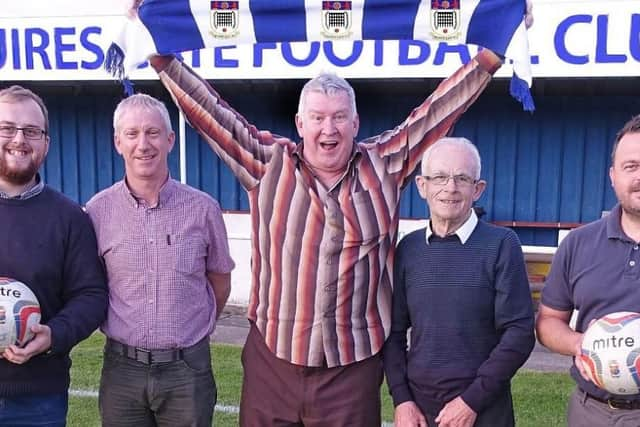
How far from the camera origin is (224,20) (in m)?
3.59

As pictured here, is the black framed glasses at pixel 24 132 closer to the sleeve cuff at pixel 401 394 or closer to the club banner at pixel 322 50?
the sleeve cuff at pixel 401 394

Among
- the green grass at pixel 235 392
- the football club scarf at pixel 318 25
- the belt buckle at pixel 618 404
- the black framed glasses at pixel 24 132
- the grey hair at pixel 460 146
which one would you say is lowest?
the green grass at pixel 235 392

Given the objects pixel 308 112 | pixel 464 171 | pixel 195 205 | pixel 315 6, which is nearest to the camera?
pixel 464 171

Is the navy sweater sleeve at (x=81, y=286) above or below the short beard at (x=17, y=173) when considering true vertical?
below

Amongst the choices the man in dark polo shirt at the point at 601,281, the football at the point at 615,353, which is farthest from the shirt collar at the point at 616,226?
the football at the point at 615,353

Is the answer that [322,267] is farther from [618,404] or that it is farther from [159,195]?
[618,404]

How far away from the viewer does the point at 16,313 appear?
107 inches

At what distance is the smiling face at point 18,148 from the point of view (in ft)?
9.52

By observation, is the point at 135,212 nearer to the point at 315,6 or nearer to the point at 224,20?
the point at 224,20

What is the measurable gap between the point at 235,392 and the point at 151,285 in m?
2.78

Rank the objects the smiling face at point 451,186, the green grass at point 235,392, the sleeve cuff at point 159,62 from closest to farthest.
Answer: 1. the smiling face at point 451,186
2. the sleeve cuff at point 159,62
3. the green grass at point 235,392

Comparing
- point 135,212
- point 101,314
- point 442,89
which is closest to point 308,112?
point 442,89

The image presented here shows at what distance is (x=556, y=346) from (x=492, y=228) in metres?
0.58

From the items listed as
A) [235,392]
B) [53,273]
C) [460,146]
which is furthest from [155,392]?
[235,392]
